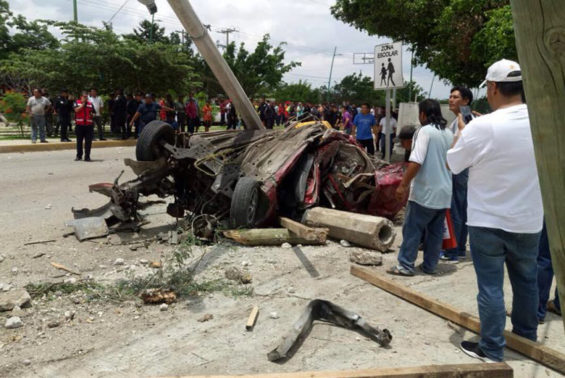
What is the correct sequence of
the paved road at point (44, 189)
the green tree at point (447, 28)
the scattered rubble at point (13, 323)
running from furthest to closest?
the green tree at point (447, 28), the paved road at point (44, 189), the scattered rubble at point (13, 323)

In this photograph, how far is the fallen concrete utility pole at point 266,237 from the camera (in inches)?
227

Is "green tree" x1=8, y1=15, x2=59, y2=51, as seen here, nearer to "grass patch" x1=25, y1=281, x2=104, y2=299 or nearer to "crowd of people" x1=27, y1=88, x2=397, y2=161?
"crowd of people" x1=27, y1=88, x2=397, y2=161

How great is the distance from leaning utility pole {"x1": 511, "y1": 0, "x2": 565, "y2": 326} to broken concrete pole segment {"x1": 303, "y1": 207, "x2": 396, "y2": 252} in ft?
15.1

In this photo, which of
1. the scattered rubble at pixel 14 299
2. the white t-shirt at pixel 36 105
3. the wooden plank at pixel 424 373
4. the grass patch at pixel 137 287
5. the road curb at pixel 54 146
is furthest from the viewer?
the white t-shirt at pixel 36 105

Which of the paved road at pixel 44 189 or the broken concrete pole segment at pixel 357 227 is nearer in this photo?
the broken concrete pole segment at pixel 357 227

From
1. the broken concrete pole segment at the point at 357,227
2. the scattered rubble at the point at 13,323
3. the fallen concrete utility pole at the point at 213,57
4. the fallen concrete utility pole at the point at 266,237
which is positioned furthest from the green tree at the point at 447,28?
the scattered rubble at the point at 13,323

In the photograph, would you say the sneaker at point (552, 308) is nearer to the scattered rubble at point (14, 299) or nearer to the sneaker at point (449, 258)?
the sneaker at point (449, 258)

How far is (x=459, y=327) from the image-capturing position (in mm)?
3809

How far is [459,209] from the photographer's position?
5594mm

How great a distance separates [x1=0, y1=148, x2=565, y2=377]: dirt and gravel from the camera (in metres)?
3.26

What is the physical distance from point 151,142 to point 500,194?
14.6 ft

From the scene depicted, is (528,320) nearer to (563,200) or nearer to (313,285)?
(313,285)

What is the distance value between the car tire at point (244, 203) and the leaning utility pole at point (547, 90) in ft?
15.5

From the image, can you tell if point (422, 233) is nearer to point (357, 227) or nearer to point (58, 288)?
point (357, 227)
